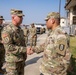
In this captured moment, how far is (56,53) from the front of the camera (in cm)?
490

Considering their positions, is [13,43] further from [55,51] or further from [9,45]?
[55,51]

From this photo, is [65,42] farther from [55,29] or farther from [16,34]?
[16,34]

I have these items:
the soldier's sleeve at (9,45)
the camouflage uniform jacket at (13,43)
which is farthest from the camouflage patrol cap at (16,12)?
the soldier's sleeve at (9,45)

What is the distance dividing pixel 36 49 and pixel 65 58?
3.09 feet

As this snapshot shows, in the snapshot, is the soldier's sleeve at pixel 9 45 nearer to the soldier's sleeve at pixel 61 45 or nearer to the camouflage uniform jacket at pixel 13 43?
the camouflage uniform jacket at pixel 13 43

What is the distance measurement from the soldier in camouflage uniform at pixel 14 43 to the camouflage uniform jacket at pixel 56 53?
101 cm

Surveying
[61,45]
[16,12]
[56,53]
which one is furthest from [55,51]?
[16,12]

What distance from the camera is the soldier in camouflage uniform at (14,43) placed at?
576 centimetres

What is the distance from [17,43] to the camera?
591 cm

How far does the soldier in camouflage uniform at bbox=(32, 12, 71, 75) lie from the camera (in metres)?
4.85

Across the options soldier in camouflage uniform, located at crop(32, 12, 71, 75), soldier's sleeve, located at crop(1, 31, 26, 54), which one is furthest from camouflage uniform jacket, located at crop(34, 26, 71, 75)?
soldier's sleeve, located at crop(1, 31, 26, 54)

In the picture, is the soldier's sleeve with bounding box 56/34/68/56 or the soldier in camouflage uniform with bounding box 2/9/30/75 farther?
the soldier in camouflage uniform with bounding box 2/9/30/75

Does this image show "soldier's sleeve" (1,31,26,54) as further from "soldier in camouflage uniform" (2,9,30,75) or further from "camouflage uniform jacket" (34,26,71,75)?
"camouflage uniform jacket" (34,26,71,75)

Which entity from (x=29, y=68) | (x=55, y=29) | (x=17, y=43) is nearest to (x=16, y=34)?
(x=17, y=43)
